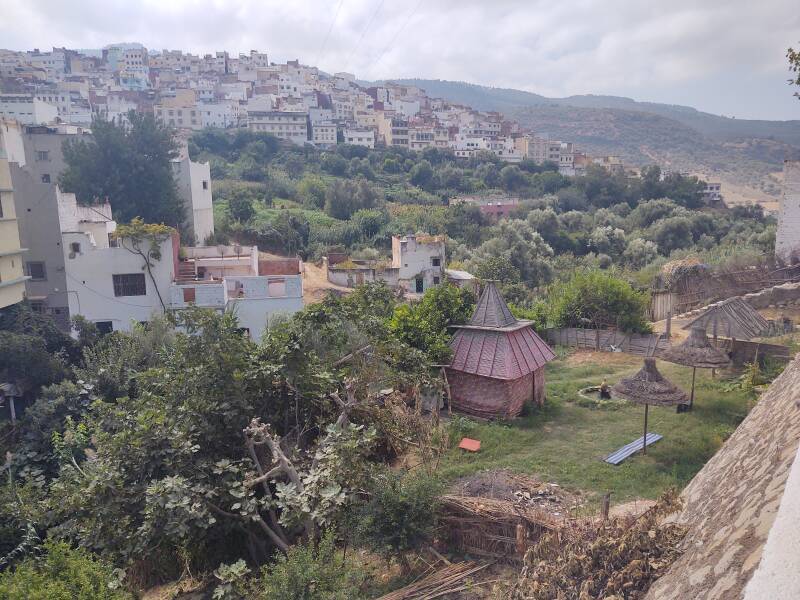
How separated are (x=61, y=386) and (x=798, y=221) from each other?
28.2 m

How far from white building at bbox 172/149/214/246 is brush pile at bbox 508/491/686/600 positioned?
31.1m

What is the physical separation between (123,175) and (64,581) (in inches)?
1204

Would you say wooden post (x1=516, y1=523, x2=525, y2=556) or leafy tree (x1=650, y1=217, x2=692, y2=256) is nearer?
wooden post (x1=516, y1=523, x2=525, y2=556)

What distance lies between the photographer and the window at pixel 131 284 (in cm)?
1845

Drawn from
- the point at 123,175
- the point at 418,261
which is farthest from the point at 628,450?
the point at 123,175

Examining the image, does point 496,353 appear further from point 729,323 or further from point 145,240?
point 145,240

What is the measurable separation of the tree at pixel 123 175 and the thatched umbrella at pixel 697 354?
86.9ft

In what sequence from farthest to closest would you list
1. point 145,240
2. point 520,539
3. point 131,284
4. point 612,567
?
point 131,284, point 145,240, point 520,539, point 612,567

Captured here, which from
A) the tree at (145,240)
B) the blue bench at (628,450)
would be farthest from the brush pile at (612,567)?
the tree at (145,240)

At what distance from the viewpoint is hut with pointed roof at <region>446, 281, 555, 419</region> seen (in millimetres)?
12570

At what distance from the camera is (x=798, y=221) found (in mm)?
25500

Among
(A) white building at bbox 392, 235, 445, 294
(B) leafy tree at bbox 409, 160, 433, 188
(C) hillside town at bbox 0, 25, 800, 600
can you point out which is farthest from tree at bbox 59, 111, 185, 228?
(B) leafy tree at bbox 409, 160, 433, 188

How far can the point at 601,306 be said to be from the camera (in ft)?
64.8

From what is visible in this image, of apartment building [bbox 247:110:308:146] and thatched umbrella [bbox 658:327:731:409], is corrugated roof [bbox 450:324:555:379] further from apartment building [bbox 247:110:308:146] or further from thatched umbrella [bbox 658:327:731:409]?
apartment building [bbox 247:110:308:146]
